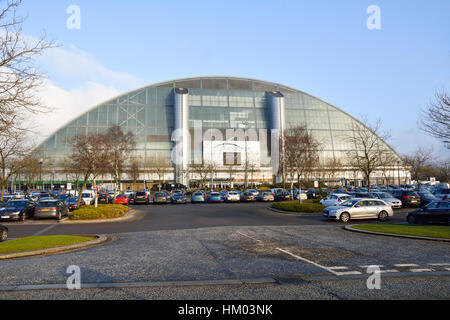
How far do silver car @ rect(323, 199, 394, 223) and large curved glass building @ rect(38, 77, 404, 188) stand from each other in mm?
52137

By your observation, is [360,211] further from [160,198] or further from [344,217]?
[160,198]

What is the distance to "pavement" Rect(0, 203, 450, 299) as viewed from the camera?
6457 millimetres

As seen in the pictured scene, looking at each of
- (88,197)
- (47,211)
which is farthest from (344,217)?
(88,197)

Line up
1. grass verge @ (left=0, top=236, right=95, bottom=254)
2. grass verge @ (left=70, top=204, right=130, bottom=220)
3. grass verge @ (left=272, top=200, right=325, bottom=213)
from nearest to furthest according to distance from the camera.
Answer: grass verge @ (left=0, top=236, right=95, bottom=254) → grass verge @ (left=70, top=204, right=130, bottom=220) → grass verge @ (left=272, top=200, right=325, bottom=213)

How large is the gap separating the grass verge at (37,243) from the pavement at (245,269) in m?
1.26

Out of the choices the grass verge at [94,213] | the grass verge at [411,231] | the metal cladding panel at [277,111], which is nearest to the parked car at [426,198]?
the grass verge at [411,231]

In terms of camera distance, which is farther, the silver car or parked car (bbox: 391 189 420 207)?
parked car (bbox: 391 189 420 207)

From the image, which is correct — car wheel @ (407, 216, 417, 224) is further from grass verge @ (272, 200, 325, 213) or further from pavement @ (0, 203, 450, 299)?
pavement @ (0, 203, 450, 299)

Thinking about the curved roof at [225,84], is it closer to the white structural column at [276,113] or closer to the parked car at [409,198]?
the white structural column at [276,113]

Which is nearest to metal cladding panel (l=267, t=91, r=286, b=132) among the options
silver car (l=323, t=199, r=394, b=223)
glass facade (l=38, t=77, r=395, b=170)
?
glass facade (l=38, t=77, r=395, b=170)

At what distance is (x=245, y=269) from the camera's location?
841 cm

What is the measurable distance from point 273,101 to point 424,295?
275 feet
